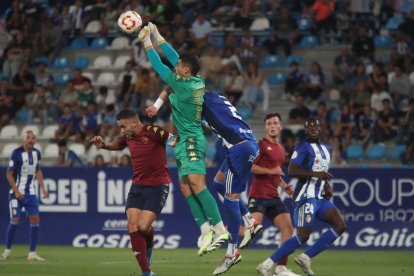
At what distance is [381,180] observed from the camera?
904 inches

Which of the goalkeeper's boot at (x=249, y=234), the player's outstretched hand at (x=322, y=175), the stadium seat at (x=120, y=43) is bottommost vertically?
the stadium seat at (x=120, y=43)

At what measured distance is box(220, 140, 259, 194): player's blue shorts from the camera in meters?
14.9

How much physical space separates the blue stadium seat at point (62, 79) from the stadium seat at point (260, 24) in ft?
17.5

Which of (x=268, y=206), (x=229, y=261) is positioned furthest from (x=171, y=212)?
(x=229, y=261)

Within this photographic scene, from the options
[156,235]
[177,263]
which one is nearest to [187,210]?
[156,235]

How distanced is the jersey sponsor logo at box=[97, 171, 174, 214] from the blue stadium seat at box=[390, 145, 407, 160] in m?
5.89

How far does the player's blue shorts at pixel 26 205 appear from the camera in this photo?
20641 millimetres

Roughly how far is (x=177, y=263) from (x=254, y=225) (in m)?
3.95

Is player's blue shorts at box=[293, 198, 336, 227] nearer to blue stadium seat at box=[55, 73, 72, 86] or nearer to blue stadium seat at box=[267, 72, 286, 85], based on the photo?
blue stadium seat at box=[267, 72, 286, 85]

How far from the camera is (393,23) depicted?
30391mm

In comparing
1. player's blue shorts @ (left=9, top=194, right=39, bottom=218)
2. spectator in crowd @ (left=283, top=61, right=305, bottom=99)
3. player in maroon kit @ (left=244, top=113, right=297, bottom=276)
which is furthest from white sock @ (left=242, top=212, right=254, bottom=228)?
spectator in crowd @ (left=283, top=61, right=305, bottom=99)

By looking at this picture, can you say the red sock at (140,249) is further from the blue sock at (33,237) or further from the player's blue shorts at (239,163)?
the blue sock at (33,237)

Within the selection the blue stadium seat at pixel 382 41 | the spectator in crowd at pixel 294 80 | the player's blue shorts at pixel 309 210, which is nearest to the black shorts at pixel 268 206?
the player's blue shorts at pixel 309 210

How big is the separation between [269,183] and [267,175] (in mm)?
138
